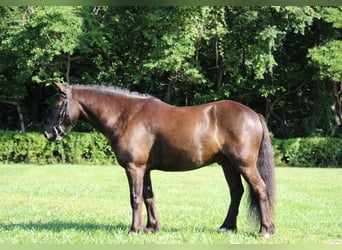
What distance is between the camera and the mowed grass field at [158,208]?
6410mm

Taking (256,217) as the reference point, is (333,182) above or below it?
below

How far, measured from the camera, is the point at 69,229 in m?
6.97

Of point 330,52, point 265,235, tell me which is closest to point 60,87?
point 265,235

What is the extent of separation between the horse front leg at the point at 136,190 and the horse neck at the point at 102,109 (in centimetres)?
64

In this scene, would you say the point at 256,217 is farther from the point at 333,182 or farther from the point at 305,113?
the point at 305,113

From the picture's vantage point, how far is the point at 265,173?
6.73 meters

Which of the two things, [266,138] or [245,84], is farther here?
[245,84]

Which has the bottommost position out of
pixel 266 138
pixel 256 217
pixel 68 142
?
pixel 68 142

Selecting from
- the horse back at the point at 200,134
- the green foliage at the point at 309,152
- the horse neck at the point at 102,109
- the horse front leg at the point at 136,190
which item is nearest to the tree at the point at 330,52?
the green foliage at the point at 309,152

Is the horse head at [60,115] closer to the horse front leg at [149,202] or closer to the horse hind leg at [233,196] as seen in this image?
the horse front leg at [149,202]

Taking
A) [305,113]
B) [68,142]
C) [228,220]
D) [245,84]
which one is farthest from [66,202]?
[305,113]

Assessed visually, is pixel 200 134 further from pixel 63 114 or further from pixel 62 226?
pixel 62 226

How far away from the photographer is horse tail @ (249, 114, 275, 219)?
668 cm

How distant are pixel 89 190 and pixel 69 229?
20.6 ft
